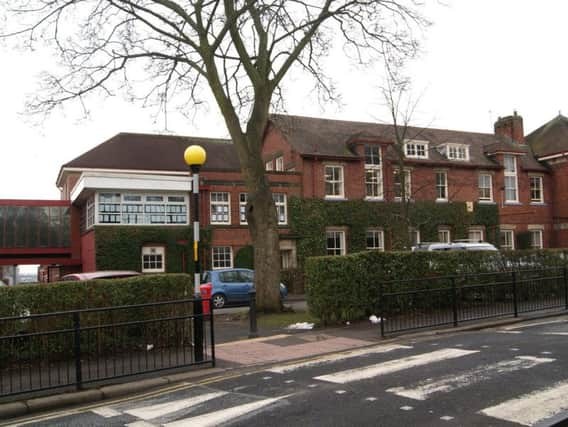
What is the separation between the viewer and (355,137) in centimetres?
3391

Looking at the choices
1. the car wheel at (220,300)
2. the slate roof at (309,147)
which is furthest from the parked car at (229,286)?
the slate roof at (309,147)

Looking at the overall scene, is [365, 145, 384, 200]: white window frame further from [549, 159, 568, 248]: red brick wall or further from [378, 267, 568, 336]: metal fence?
[378, 267, 568, 336]: metal fence

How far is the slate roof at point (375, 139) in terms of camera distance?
110ft

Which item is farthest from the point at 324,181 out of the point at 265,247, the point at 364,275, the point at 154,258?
the point at 364,275

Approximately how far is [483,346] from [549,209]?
3444 centimetres

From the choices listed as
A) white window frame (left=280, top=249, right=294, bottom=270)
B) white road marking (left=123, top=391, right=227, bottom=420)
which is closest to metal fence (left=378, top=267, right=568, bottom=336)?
white road marking (left=123, top=391, right=227, bottom=420)

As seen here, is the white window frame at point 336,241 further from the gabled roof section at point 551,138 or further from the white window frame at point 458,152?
the gabled roof section at point 551,138

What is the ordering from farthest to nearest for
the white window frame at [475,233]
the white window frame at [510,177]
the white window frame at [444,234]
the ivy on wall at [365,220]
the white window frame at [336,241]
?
the white window frame at [510,177], the white window frame at [475,233], the white window frame at [444,234], the white window frame at [336,241], the ivy on wall at [365,220]

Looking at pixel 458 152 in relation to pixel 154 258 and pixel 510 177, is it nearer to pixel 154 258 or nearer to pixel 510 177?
pixel 510 177

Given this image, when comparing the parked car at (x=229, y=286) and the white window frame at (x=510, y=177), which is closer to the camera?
the parked car at (x=229, y=286)

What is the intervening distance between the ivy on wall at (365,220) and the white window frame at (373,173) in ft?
2.51

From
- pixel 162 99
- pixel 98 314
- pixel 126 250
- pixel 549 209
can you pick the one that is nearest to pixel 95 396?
pixel 98 314

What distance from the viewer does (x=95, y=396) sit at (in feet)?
25.1

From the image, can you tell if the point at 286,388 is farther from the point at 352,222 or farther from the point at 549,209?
the point at 549,209
